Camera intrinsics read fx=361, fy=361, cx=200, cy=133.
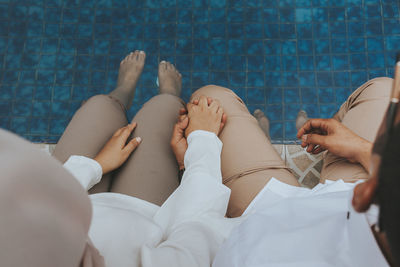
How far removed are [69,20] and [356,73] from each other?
56.0 inches

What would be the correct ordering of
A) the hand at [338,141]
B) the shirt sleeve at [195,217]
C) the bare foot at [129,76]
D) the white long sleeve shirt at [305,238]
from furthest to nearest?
the bare foot at [129,76] → the hand at [338,141] → the shirt sleeve at [195,217] → the white long sleeve shirt at [305,238]

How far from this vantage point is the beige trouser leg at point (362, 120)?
0.87 metres

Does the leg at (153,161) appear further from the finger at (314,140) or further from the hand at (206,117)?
the finger at (314,140)

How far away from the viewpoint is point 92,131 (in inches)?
40.5

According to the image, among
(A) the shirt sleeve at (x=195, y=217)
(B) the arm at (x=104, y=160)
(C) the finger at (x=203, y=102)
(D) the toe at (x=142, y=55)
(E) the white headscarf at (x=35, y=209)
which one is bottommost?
(A) the shirt sleeve at (x=195, y=217)

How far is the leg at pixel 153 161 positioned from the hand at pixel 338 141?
0.37m

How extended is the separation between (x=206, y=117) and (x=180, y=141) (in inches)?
3.8

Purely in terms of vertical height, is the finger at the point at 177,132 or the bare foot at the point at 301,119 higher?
the finger at the point at 177,132

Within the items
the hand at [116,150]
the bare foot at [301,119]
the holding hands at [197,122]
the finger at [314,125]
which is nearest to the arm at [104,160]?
the hand at [116,150]

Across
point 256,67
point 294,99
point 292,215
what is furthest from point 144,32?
point 292,215

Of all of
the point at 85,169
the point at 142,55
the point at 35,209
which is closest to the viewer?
the point at 35,209

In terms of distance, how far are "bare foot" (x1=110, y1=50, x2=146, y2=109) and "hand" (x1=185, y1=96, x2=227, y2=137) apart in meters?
0.44

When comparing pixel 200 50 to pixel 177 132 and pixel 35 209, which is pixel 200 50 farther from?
pixel 35 209

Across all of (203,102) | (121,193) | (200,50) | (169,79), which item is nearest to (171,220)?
(121,193)
